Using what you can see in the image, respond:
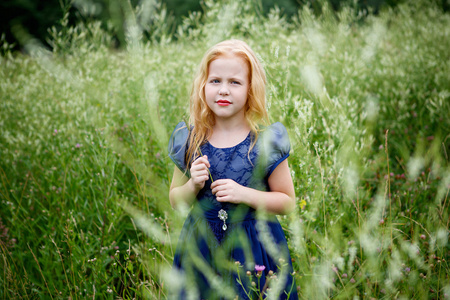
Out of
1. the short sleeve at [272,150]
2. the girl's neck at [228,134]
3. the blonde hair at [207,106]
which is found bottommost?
the short sleeve at [272,150]

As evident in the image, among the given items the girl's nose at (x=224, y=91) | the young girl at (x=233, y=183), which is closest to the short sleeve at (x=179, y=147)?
the young girl at (x=233, y=183)

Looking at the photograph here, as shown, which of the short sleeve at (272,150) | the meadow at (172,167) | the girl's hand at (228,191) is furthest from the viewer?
the meadow at (172,167)

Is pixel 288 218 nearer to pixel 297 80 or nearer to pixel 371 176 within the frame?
pixel 371 176

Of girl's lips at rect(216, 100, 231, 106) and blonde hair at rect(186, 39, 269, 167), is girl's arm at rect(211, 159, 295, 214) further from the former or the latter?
girl's lips at rect(216, 100, 231, 106)

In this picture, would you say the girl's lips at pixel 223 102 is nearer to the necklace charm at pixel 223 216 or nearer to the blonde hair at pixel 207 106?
the blonde hair at pixel 207 106

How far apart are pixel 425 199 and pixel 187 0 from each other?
39.4 ft

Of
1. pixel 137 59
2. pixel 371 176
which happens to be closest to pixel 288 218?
pixel 371 176

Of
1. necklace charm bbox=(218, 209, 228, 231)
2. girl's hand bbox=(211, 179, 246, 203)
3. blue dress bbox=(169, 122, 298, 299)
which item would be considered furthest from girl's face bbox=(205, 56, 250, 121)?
necklace charm bbox=(218, 209, 228, 231)

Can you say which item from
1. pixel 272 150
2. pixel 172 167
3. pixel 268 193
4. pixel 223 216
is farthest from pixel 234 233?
pixel 172 167

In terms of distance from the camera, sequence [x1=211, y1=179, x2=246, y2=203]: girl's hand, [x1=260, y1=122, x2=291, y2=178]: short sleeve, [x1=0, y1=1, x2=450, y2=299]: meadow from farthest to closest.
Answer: [x1=0, y1=1, x2=450, y2=299]: meadow
[x1=260, y1=122, x2=291, y2=178]: short sleeve
[x1=211, y1=179, x2=246, y2=203]: girl's hand

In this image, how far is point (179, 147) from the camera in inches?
58.5

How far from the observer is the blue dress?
1390mm

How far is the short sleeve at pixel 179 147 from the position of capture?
4.83 feet

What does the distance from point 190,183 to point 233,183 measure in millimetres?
172
